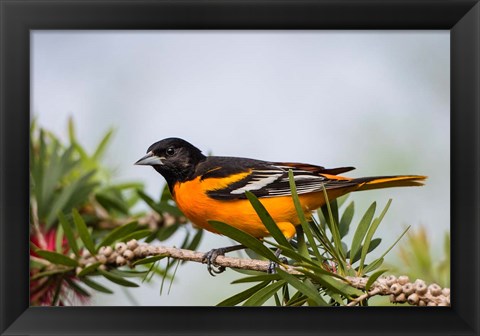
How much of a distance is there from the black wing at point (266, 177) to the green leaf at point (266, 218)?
0.44ft

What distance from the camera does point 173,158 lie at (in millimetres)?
1060

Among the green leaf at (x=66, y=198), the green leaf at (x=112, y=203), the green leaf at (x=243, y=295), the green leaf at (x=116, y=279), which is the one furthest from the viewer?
the green leaf at (x=112, y=203)

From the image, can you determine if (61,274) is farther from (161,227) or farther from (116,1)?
(116,1)

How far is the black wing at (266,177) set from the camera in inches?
37.5

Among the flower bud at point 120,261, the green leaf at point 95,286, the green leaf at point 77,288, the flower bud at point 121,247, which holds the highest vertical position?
the flower bud at point 121,247

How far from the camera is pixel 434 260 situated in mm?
1168

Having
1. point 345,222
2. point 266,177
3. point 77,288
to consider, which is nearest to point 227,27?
point 266,177

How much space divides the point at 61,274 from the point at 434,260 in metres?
0.68

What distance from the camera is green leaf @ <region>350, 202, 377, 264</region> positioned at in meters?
0.87

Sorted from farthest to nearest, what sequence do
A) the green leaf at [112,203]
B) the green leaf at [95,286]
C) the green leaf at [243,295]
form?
the green leaf at [112,203] < the green leaf at [95,286] < the green leaf at [243,295]

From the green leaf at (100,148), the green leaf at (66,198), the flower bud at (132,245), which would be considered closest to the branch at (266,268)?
the flower bud at (132,245)

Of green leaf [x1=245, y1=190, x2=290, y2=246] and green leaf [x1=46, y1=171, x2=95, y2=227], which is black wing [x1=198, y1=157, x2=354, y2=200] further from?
green leaf [x1=46, y1=171, x2=95, y2=227]

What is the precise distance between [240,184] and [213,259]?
6.4 inches

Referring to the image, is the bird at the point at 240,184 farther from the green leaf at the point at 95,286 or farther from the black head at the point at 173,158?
the green leaf at the point at 95,286
